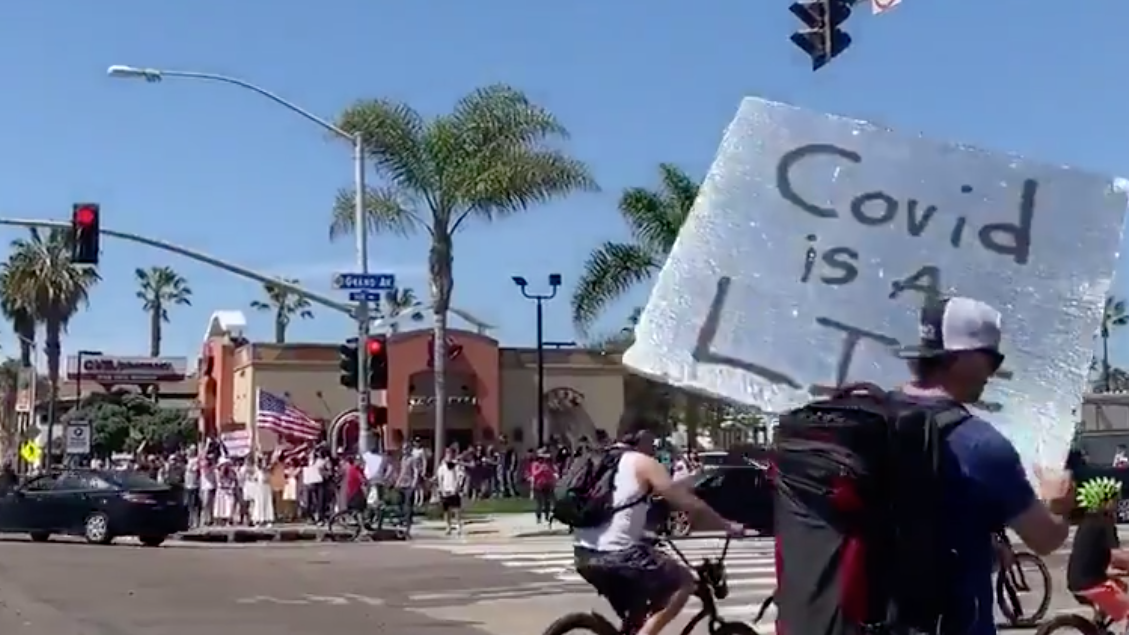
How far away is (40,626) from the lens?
1494 centimetres

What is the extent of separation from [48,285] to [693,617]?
229 ft

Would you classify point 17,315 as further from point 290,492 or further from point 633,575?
point 633,575

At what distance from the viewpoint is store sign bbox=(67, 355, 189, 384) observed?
3219 inches

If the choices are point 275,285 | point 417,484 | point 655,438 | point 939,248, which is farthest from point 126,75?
point 939,248

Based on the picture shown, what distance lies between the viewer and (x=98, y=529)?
29.6 metres

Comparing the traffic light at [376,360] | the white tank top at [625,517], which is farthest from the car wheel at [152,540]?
the white tank top at [625,517]

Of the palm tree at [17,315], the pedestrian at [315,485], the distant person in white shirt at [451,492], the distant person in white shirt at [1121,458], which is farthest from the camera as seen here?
the palm tree at [17,315]

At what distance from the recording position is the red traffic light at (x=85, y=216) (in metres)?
27.0

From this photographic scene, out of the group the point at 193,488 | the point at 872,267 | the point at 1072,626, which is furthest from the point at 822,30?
the point at 193,488

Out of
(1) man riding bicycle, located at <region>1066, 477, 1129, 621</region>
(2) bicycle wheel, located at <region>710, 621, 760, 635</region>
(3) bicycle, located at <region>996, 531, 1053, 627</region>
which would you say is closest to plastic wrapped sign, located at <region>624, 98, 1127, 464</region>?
(1) man riding bicycle, located at <region>1066, 477, 1129, 621</region>

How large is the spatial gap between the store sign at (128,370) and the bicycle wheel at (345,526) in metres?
53.7

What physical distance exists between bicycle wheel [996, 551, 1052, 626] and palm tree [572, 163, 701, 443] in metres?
22.3

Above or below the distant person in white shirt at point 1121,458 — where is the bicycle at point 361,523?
below

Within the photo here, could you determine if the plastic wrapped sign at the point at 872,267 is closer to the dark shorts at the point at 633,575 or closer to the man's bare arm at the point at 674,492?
the man's bare arm at the point at 674,492
